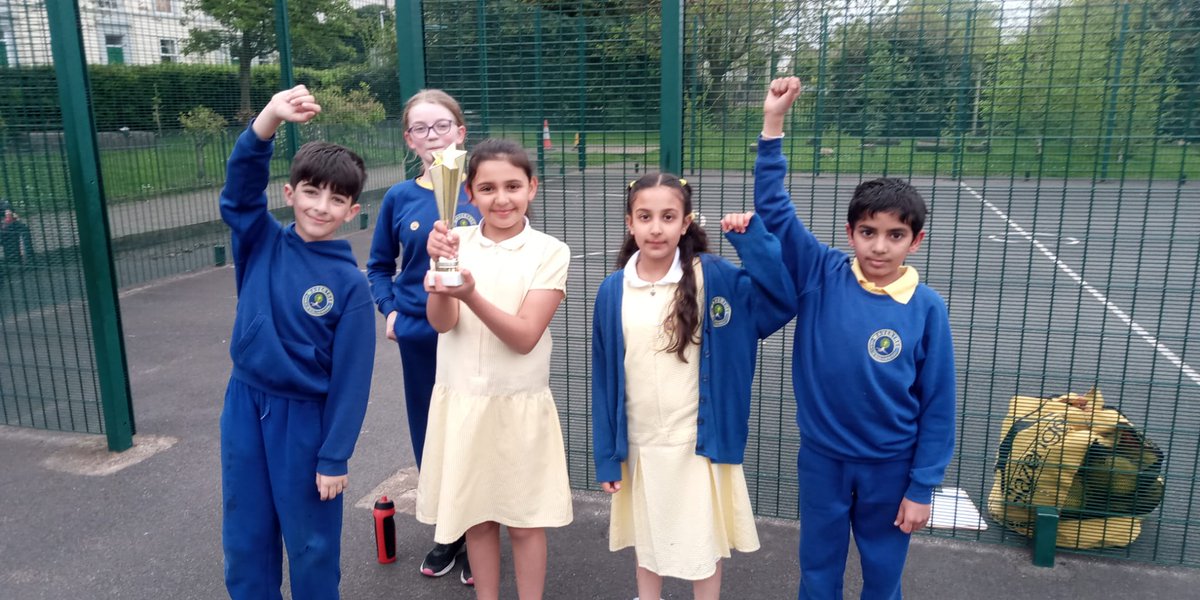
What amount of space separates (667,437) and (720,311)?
45 centimetres

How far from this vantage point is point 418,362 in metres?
3.31

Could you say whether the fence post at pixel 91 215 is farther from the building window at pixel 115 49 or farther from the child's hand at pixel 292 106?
the building window at pixel 115 49

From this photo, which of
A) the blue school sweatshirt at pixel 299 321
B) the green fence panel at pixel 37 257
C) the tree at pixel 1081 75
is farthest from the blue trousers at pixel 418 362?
the green fence panel at pixel 37 257

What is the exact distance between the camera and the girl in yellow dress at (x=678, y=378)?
2.70 m

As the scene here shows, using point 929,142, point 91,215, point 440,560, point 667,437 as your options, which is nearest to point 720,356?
point 667,437

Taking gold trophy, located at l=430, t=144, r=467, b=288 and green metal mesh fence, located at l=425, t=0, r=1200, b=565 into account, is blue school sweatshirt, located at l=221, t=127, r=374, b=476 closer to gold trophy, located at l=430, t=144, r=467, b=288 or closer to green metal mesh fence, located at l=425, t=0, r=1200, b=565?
gold trophy, located at l=430, t=144, r=467, b=288

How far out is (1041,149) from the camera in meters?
3.29

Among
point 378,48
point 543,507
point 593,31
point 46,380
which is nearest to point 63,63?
point 46,380

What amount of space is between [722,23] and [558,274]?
56.4 inches

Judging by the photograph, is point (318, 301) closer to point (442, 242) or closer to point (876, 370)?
point (442, 242)

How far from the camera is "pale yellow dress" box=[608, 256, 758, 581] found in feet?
9.02

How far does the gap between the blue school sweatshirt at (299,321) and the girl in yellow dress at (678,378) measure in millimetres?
791

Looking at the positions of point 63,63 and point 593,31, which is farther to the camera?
point 63,63

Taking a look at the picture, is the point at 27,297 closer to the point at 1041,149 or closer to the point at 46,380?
the point at 46,380
